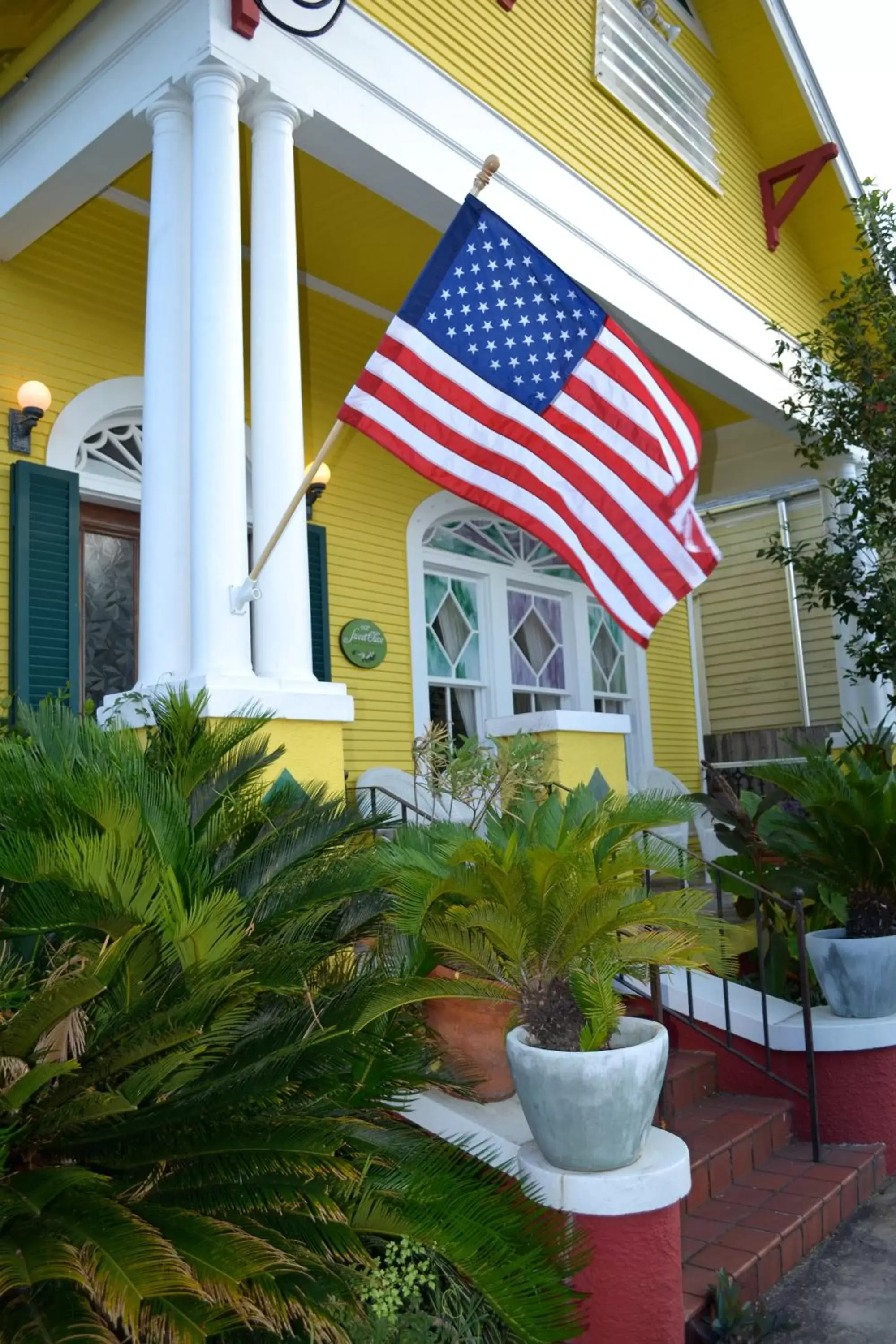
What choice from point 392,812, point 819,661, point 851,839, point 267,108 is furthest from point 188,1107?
point 819,661

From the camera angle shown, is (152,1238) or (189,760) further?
(189,760)

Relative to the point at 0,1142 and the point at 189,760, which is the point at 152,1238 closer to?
the point at 0,1142

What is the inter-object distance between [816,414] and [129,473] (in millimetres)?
5502

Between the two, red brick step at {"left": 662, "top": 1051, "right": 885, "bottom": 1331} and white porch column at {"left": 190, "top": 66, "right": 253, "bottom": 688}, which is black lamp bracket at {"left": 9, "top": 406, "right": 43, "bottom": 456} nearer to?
white porch column at {"left": 190, "top": 66, "right": 253, "bottom": 688}

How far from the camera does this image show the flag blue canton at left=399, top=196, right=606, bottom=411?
4.49m

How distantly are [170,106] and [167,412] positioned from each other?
1487 millimetres

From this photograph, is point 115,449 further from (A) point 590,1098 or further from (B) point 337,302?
(A) point 590,1098

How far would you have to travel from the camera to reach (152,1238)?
2.15 m

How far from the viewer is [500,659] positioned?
30.7 feet

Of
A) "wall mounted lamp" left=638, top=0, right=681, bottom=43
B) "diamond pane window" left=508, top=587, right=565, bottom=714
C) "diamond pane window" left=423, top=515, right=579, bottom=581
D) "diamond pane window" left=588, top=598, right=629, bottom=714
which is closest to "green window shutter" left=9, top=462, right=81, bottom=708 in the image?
"diamond pane window" left=423, top=515, right=579, bottom=581

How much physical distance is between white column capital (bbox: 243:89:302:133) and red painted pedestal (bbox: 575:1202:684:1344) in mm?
4806

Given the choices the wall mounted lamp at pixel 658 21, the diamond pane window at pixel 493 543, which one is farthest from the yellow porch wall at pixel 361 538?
the wall mounted lamp at pixel 658 21

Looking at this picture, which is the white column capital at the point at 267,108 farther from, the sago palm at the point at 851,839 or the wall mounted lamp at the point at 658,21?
the wall mounted lamp at the point at 658,21

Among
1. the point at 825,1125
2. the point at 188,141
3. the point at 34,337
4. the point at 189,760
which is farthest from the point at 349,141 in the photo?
the point at 825,1125
